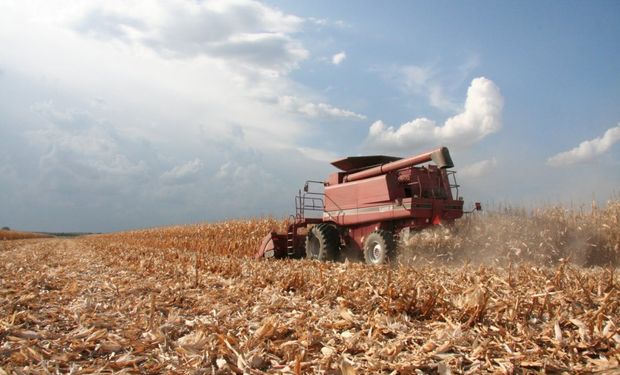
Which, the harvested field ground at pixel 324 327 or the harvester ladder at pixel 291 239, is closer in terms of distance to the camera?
the harvested field ground at pixel 324 327

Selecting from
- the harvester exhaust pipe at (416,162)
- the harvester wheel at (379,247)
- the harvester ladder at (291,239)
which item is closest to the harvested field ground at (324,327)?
the harvester wheel at (379,247)

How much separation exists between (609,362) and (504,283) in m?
1.97

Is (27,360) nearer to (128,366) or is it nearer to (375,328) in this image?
(128,366)

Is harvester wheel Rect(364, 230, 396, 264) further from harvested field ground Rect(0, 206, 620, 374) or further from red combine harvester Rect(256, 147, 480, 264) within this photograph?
harvested field ground Rect(0, 206, 620, 374)

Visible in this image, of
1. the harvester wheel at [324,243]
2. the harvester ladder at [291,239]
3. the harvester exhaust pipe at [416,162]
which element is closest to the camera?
the harvester exhaust pipe at [416,162]

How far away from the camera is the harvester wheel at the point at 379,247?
31.2ft

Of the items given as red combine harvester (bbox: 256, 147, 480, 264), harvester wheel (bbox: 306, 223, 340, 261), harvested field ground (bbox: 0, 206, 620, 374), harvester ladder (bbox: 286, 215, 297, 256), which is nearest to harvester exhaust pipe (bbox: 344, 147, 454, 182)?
red combine harvester (bbox: 256, 147, 480, 264)

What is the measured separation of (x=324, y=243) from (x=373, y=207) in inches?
64.3

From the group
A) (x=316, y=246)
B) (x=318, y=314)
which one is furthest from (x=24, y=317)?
(x=316, y=246)

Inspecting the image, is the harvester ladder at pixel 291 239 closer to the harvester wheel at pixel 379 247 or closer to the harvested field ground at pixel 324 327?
the harvester wheel at pixel 379 247

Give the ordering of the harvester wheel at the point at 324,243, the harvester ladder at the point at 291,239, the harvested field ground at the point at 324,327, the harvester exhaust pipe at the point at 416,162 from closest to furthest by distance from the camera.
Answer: the harvested field ground at the point at 324,327 → the harvester exhaust pipe at the point at 416,162 → the harvester wheel at the point at 324,243 → the harvester ladder at the point at 291,239

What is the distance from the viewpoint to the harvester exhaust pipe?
9.47 m

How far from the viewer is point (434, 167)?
10648 millimetres

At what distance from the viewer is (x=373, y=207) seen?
35.3 feet
